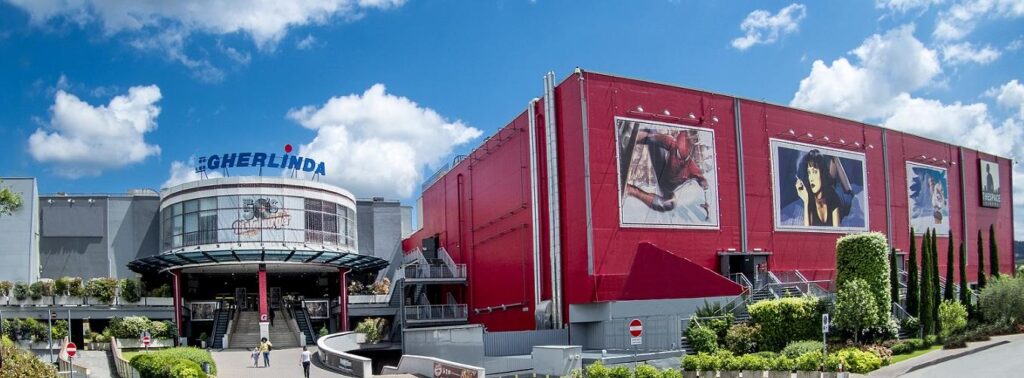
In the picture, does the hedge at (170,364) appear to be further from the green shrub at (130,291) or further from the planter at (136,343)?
the green shrub at (130,291)

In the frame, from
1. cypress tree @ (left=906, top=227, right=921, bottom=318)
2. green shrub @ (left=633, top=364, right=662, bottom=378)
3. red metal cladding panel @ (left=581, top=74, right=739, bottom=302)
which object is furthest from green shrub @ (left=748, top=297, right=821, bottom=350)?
green shrub @ (left=633, top=364, right=662, bottom=378)

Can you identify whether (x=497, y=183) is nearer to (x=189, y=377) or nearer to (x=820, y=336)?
(x=820, y=336)

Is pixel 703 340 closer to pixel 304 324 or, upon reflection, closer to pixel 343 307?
pixel 343 307

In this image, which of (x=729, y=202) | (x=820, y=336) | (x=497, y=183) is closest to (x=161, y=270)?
(x=497, y=183)

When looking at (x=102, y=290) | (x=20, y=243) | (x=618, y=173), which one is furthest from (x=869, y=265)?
(x=20, y=243)

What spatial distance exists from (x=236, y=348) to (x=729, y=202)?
30.1 metres

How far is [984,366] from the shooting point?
2955 cm

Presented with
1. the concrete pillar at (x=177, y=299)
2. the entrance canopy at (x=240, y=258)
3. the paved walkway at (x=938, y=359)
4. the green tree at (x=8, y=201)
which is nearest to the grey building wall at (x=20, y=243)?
the entrance canopy at (x=240, y=258)

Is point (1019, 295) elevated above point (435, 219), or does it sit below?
below

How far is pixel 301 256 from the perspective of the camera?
5444 centimetres

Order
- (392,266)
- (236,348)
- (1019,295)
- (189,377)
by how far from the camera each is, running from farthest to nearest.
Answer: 1. (392,266)
2. (236,348)
3. (1019,295)
4. (189,377)

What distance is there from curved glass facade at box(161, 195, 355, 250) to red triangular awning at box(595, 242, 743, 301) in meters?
26.0

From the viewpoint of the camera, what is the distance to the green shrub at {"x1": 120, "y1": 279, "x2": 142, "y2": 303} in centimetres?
5559

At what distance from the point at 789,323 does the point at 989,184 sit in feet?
134
